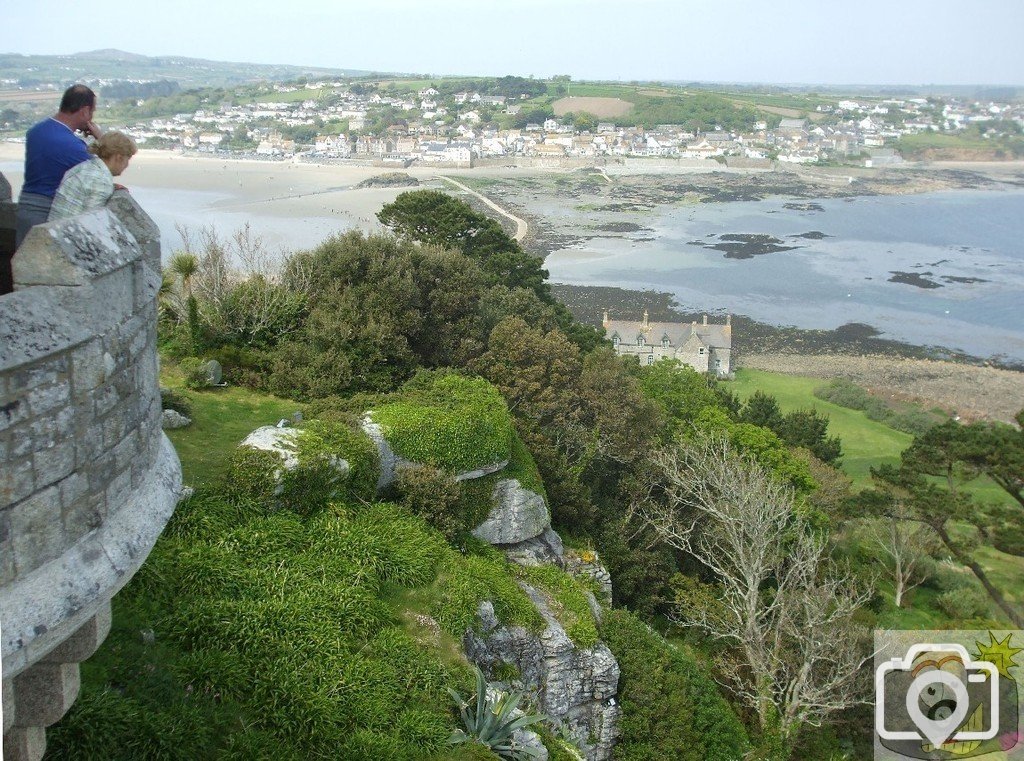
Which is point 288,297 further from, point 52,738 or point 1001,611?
point 1001,611

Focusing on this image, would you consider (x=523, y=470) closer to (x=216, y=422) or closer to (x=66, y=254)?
(x=216, y=422)

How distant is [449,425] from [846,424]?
26035 mm

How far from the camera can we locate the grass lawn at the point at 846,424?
31.4m

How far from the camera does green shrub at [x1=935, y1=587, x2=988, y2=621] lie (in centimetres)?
2141

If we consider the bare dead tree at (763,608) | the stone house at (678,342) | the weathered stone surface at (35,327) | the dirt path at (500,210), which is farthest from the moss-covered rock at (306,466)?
the dirt path at (500,210)

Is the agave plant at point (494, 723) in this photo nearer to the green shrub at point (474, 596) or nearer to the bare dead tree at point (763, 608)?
the green shrub at point (474, 596)

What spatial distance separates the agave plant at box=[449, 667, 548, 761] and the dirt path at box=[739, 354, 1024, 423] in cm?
3193

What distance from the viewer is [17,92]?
67.1 meters

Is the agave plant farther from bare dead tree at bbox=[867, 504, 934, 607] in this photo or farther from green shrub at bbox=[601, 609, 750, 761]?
bare dead tree at bbox=[867, 504, 934, 607]

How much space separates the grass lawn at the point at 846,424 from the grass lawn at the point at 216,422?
21.9 m

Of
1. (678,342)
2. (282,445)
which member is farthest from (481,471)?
(678,342)

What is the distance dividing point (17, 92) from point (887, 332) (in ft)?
223

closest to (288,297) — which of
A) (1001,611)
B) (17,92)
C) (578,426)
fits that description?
(578,426)

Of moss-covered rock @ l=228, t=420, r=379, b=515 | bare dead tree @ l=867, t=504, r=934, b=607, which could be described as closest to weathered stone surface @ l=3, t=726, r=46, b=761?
moss-covered rock @ l=228, t=420, r=379, b=515
